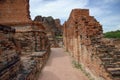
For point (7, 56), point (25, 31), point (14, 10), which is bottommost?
point (7, 56)

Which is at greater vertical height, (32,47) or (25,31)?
(25,31)

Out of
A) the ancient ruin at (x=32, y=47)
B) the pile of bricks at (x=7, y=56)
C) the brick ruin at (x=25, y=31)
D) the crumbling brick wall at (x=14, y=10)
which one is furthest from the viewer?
the crumbling brick wall at (x=14, y=10)

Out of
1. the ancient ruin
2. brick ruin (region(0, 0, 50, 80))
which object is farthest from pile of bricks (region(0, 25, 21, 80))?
brick ruin (region(0, 0, 50, 80))

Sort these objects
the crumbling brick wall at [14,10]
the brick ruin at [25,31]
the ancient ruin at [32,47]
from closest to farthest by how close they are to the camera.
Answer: the ancient ruin at [32,47], the brick ruin at [25,31], the crumbling brick wall at [14,10]

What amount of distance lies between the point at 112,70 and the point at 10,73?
3040 millimetres

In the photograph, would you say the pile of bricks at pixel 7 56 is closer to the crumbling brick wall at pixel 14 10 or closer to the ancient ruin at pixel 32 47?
the ancient ruin at pixel 32 47

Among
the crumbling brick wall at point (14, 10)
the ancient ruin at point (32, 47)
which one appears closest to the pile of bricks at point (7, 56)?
the ancient ruin at point (32, 47)

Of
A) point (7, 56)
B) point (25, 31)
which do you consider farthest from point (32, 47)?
point (7, 56)

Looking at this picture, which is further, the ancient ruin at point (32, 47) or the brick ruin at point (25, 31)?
the brick ruin at point (25, 31)

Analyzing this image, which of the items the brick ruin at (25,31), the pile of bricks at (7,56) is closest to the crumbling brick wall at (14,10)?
the brick ruin at (25,31)

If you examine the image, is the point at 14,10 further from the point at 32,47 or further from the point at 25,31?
the point at 32,47

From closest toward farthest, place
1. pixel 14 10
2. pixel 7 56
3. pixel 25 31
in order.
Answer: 1. pixel 7 56
2. pixel 25 31
3. pixel 14 10

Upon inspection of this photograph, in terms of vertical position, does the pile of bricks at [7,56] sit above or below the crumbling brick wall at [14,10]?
below

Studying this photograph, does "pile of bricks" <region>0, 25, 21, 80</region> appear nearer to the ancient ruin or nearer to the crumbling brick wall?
the ancient ruin
